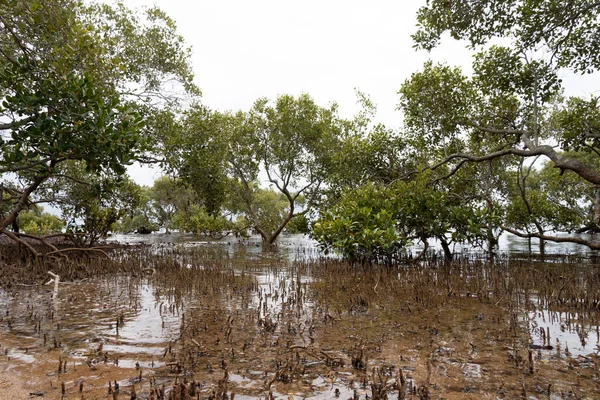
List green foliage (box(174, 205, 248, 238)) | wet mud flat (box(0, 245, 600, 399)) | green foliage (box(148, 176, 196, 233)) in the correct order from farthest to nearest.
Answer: green foliage (box(148, 176, 196, 233)), green foliage (box(174, 205, 248, 238)), wet mud flat (box(0, 245, 600, 399))

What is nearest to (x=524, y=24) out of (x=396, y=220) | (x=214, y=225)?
(x=396, y=220)

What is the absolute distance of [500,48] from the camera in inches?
412

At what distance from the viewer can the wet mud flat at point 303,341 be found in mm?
3027

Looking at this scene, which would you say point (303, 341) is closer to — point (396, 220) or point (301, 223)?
point (396, 220)

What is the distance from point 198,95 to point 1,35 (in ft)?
22.6

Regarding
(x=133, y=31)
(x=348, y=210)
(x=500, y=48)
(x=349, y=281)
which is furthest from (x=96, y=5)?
(x=500, y=48)

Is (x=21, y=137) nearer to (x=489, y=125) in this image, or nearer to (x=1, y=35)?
(x=1, y=35)

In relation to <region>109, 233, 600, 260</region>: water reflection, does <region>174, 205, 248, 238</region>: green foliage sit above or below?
above

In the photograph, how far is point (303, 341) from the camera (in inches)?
166

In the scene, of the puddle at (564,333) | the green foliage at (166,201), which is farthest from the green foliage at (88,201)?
the green foliage at (166,201)

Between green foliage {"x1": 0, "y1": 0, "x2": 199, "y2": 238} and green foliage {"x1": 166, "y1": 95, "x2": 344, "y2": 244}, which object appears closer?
green foliage {"x1": 0, "y1": 0, "x2": 199, "y2": 238}

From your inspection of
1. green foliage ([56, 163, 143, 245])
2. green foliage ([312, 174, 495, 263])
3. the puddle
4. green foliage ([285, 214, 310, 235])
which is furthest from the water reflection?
the puddle

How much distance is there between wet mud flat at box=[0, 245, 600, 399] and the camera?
3.03 m

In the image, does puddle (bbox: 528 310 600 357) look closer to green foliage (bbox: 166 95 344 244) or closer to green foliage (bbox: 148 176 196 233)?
green foliage (bbox: 166 95 344 244)
